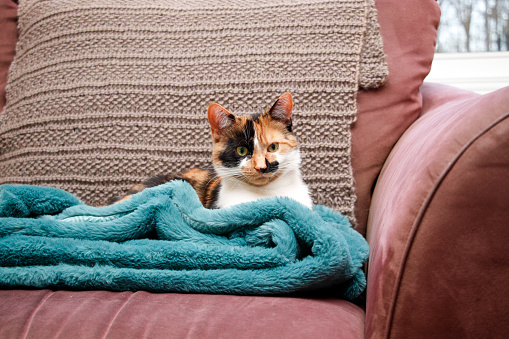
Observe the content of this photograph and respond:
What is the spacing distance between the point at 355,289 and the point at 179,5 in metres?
0.99

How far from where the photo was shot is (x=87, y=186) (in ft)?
3.73

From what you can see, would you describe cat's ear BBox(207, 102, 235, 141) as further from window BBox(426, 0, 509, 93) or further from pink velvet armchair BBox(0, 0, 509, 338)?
window BBox(426, 0, 509, 93)

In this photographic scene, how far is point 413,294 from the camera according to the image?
0.49 m

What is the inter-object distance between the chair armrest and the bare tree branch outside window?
1.39 m

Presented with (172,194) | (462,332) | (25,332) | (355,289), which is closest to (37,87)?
(172,194)

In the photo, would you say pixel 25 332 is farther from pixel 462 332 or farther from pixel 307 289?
pixel 462 332

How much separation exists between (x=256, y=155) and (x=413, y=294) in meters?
0.49

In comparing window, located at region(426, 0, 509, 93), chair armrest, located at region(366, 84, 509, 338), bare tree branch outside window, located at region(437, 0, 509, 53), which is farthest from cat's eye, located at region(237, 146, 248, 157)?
bare tree branch outside window, located at region(437, 0, 509, 53)

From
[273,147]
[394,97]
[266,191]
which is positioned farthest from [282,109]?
[394,97]

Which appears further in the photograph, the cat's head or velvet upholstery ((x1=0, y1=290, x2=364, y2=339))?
the cat's head

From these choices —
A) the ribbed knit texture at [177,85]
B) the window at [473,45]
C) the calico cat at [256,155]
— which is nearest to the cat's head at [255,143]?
the calico cat at [256,155]

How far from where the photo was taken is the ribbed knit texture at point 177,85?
1082mm

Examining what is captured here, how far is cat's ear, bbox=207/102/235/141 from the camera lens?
911mm

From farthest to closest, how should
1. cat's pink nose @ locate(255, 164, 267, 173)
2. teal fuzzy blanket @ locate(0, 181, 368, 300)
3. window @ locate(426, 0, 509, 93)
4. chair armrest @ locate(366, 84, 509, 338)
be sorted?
1. window @ locate(426, 0, 509, 93)
2. cat's pink nose @ locate(255, 164, 267, 173)
3. teal fuzzy blanket @ locate(0, 181, 368, 300)
4. chair armrest @ locate(366, 84, 509, 338)
